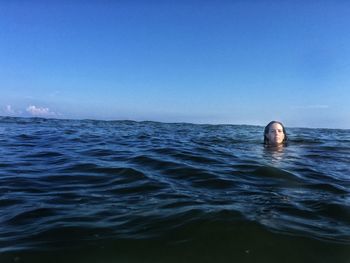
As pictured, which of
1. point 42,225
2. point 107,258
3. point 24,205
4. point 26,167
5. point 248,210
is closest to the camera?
point 107,258

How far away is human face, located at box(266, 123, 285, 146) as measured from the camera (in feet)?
41.5

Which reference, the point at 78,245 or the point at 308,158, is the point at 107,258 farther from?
the point at 308,158

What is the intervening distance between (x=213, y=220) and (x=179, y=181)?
246cm

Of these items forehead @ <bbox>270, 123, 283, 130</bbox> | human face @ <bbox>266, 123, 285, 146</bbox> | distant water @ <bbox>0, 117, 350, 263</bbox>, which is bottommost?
distant water @ <bbox>0, 117, 350, 263</bbox>

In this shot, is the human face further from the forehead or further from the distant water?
the distant water

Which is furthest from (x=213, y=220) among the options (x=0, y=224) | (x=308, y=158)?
(x=308, y=158)

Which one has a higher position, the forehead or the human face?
the forehead

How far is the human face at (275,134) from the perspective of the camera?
12.6 metres

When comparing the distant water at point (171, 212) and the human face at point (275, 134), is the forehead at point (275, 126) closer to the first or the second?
the human face at point (275, 134)

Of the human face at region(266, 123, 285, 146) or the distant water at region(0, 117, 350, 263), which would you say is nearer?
the distant water at region(0, 117, 350, 263)

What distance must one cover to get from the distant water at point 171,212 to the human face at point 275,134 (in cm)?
435

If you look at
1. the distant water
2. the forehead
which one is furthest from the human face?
the distant water

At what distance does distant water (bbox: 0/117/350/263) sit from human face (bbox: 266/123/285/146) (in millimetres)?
4352

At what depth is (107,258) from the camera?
3.26 metres
